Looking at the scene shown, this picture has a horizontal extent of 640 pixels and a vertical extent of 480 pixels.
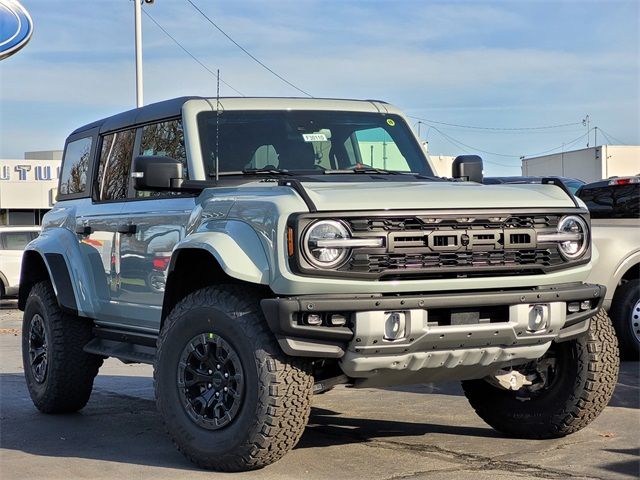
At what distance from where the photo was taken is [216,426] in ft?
18.3

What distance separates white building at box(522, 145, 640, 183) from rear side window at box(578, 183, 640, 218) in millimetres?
25782

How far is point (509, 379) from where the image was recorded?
6289 mm

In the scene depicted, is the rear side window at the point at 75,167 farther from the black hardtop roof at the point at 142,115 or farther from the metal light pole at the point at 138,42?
the metal light pole at the point at 138,42

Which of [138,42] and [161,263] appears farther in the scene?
[138,42]

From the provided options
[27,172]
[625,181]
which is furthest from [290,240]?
[27,172]

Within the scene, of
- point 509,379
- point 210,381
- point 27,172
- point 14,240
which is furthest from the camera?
point 27,172

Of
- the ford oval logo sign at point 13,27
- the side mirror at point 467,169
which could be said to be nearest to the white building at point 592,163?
the ford oval logo sign at point 13,27

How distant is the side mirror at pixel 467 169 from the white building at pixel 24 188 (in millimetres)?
37843

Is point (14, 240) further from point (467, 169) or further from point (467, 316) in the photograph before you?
point (467, 316)

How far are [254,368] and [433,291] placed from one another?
982mm

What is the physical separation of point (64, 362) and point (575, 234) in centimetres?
377

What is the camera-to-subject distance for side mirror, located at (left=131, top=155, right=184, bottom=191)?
20.0ft

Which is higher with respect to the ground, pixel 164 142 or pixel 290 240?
pixel 164 142

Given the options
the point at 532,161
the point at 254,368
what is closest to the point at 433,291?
the point at 254,368
